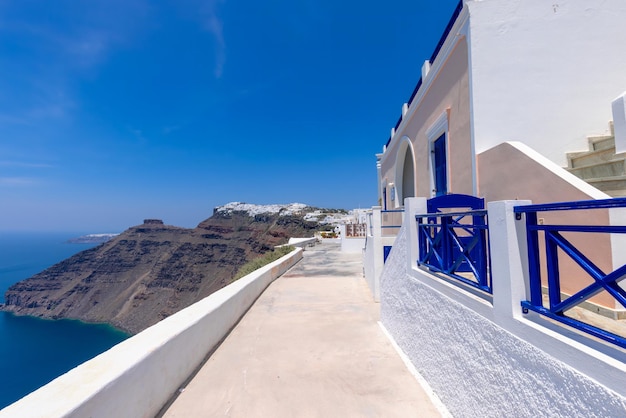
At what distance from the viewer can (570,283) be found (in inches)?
138

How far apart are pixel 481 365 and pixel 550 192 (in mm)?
2417

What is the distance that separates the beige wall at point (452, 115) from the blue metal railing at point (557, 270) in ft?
12.9

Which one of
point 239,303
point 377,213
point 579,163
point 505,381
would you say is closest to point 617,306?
point 505,381

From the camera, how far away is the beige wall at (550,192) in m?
3.04

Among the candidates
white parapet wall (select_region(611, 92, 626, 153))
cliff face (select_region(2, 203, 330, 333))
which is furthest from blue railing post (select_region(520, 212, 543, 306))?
cliff face (select_region(2, 203, 330, 333))

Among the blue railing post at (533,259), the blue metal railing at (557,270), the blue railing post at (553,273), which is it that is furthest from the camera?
the blue railing post at (533,259)

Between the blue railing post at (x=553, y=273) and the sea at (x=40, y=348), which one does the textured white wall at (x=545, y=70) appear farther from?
the sea at (x=40, y=348)

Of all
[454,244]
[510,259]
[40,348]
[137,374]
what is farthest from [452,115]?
[40,348]

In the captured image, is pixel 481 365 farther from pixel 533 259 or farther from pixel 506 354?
pixel 533 259

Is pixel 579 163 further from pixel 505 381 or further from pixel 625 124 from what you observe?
pixel 505 381

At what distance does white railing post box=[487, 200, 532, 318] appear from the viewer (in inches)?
76.9

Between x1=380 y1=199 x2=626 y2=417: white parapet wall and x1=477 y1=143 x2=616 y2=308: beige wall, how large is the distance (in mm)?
1529

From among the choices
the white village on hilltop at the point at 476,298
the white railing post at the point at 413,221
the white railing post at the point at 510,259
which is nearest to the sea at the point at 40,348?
the white village on hilltop at the point at 476,298

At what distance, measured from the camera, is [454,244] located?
3211 millimetres
